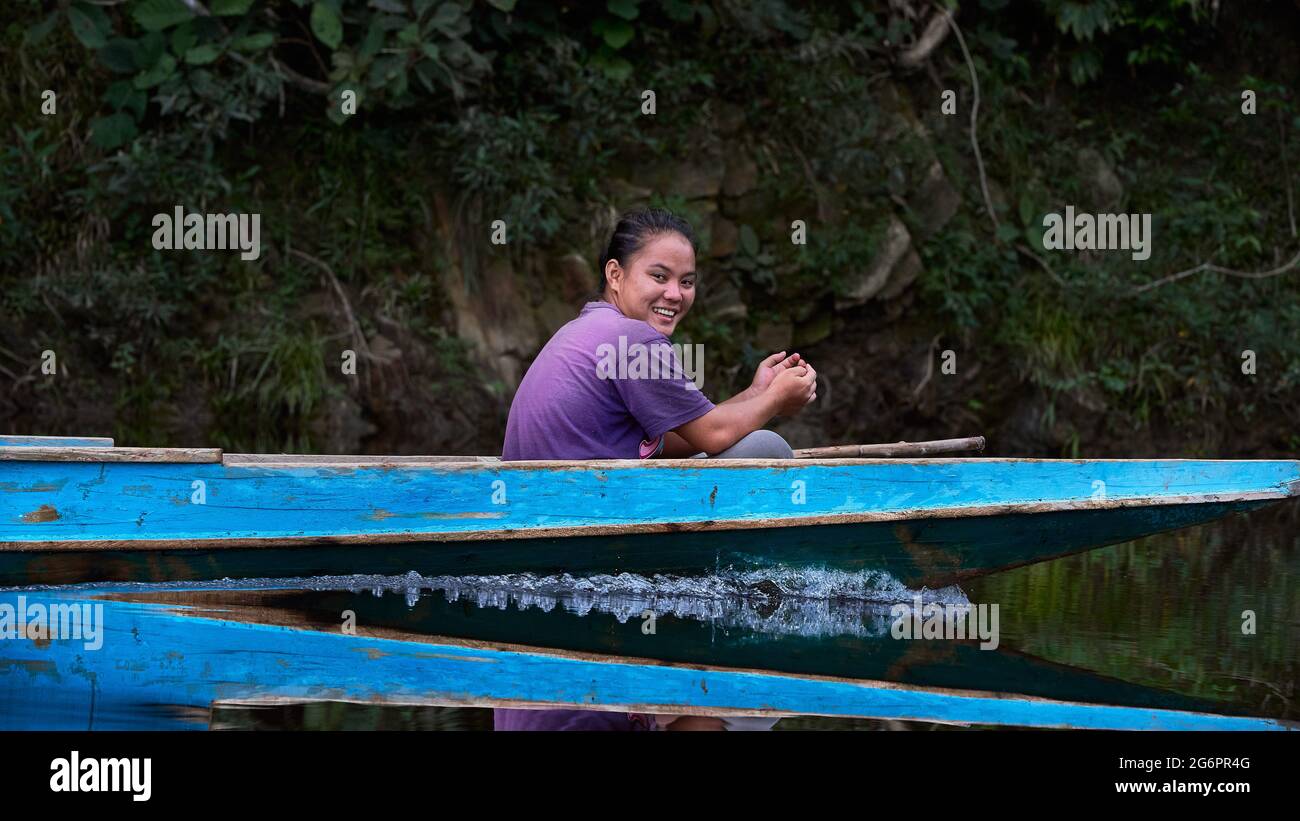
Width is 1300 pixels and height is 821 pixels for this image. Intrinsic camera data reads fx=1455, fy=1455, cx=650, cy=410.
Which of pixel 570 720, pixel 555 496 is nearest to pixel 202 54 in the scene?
pixel 555 496

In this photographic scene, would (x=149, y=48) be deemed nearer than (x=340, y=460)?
No

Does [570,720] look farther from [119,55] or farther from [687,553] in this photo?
[119,55]

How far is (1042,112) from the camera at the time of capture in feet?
33.1

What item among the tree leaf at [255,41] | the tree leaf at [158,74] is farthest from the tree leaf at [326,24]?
the tree leaf at [158,74]

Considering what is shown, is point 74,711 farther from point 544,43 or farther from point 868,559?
point 544,43

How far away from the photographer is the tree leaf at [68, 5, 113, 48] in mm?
8273

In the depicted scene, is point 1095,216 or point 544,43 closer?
point 544,43

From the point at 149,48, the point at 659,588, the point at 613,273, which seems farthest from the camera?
the point at 149,48

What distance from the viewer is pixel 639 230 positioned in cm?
460

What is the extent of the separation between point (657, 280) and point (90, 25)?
17.1 feet

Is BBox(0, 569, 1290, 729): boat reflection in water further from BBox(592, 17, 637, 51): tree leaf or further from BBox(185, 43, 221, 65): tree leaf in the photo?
BBox(592, 17, 637, 51): tree leaf

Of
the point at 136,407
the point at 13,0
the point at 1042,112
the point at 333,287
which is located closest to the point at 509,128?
the point at 333,287

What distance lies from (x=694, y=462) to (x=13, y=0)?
6.57 meters

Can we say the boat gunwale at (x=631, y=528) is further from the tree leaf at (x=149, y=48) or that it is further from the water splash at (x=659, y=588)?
the tree leaf at (x=149, y=48)
